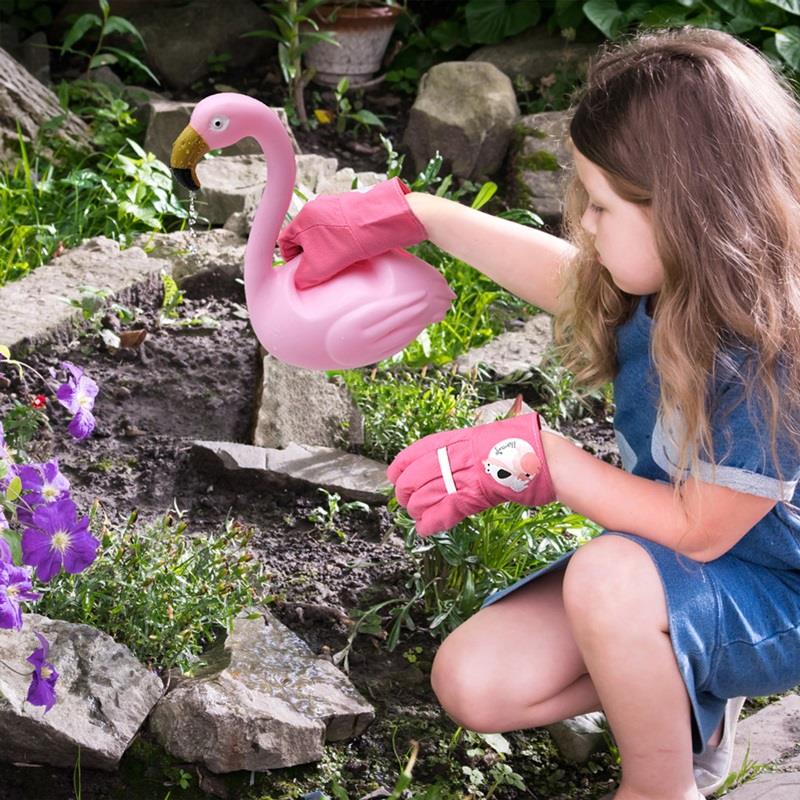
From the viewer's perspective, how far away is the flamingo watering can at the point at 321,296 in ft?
6.31

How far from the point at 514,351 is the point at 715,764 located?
1.41m

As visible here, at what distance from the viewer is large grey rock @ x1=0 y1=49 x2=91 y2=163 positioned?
12.2 ft

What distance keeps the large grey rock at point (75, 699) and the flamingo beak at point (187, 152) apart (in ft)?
2.38

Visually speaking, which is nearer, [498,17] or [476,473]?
[476,473]

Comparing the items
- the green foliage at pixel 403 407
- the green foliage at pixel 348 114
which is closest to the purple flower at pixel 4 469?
the green foliage at pixel 403 407

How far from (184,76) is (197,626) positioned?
10.0ft

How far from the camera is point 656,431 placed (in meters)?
1.83

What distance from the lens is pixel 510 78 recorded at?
15.2 ft

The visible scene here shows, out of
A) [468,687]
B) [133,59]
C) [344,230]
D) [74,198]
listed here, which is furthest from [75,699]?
[133,59]

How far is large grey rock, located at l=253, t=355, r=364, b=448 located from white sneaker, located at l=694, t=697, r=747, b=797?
1092 mm

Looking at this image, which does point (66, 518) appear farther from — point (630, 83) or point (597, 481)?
point (630, 83)

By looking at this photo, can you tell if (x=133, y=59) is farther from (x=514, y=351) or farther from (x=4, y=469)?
(x=4, y=469)

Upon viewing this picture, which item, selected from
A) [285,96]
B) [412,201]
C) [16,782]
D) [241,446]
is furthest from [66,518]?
[285,96]

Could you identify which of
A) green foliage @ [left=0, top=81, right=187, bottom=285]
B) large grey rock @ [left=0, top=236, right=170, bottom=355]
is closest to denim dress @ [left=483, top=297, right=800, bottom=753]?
large grey rock @ [left=0, top=236, right=170, bottom=355]
